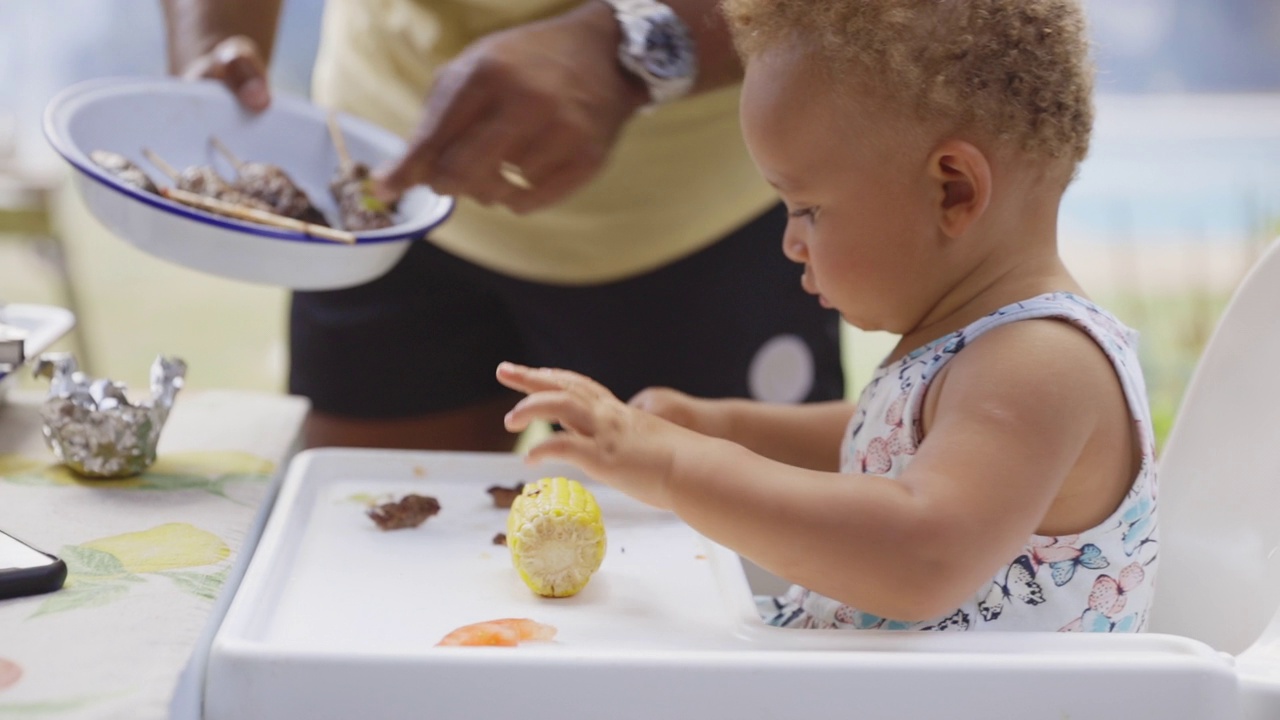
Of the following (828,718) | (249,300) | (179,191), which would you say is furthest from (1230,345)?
(249,300)

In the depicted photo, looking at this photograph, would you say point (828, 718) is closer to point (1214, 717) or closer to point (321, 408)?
point (1214, 717)

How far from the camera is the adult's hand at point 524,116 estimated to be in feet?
2.76

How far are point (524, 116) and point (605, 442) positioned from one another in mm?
319

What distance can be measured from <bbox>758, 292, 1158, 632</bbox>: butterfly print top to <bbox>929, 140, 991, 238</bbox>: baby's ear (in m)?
0.05

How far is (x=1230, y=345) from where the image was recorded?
794 millimetres

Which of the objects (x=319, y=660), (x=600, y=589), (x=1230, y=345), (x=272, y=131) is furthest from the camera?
(x=272, y=131)

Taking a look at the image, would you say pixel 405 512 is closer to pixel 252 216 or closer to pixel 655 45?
pixel 252 216

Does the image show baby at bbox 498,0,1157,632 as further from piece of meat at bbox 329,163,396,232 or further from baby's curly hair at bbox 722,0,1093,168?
piece of meat at bbox 329,163,396,232

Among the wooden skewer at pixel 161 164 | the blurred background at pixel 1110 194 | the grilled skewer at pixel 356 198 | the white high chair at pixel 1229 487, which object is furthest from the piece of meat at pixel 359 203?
the blurred background at pixel 1110 194

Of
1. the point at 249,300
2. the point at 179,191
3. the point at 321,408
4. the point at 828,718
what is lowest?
the point at 249,300

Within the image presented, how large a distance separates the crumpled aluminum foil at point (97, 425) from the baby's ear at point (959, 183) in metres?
0.49

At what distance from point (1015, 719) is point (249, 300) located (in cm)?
278

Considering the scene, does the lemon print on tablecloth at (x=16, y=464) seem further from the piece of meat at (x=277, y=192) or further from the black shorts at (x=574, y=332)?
the black shorts at (x=574, y=332)

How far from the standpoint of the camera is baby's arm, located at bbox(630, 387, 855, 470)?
0.83 m
